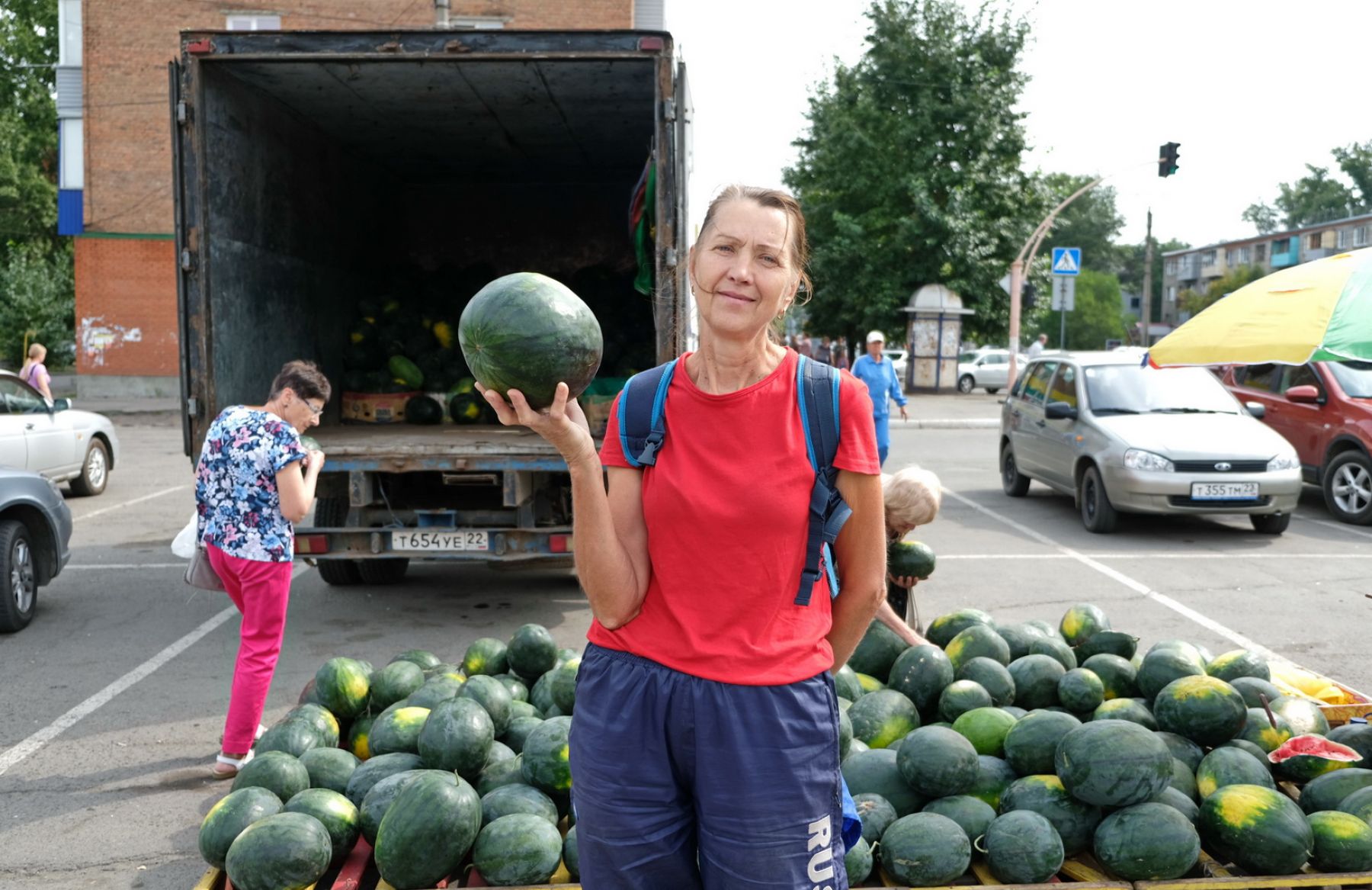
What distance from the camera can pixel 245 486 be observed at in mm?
4949

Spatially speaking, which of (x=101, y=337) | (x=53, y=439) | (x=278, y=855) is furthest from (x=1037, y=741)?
(x=101, y=337)

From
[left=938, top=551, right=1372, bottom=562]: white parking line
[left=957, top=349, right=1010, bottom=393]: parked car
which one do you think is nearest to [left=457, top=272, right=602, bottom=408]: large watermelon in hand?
[left=938, top=551, right=1372, bottom=562]: white parking line

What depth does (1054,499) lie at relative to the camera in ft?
45.0

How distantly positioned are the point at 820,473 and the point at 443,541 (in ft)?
17.4

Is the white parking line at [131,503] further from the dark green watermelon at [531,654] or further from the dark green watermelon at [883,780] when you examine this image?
the dark green watermelon at [883,780]

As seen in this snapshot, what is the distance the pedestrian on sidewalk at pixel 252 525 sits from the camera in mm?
4902

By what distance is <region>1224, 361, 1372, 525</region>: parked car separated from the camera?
11688 mm

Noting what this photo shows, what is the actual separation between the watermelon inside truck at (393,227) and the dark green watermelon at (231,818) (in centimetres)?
356

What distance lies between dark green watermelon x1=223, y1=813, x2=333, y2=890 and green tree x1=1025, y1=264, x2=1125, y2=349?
80.0 m

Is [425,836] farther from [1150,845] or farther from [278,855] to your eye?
[1150,845]

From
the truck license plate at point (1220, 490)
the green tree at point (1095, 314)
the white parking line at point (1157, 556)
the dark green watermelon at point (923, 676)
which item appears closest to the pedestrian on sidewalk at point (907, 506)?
the dark green watermelon at point (923, 676)

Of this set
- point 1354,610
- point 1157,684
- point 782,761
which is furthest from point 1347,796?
point 1354,610

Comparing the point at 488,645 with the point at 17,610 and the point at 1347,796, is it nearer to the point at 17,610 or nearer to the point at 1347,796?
the point at 1347,796

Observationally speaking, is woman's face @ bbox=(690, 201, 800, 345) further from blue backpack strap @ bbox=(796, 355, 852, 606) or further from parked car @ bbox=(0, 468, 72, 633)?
parked car @ bbox=(0, 468, 72, 633)
